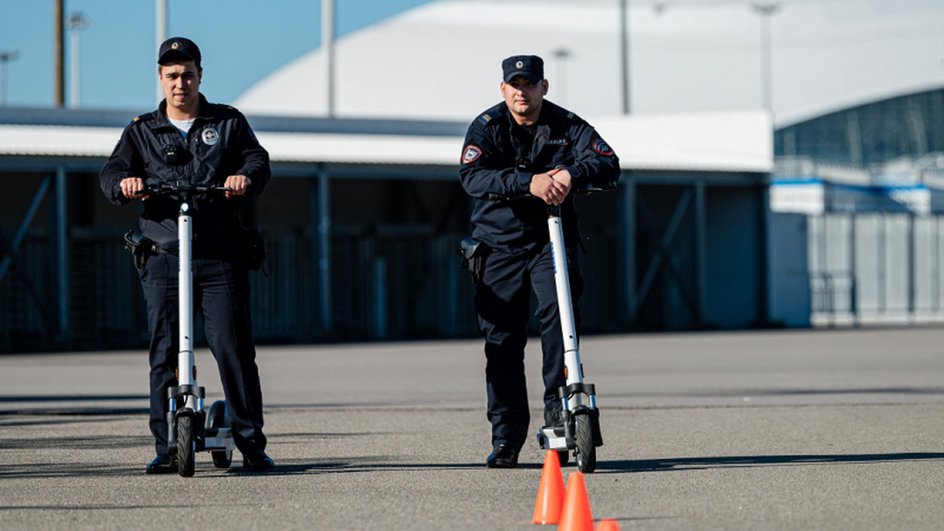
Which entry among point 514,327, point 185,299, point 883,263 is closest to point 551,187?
point 514,327

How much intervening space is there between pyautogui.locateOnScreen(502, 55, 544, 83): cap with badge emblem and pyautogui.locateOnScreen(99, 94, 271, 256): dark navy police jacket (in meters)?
1.17

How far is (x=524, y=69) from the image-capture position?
315 inches

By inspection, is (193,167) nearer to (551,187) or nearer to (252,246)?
(252,246)

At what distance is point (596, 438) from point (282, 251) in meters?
25.8

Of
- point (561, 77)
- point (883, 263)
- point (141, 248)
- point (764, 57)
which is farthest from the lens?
point (561, 77)

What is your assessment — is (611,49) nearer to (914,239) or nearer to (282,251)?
(914,239)

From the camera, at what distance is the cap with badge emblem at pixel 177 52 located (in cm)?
780

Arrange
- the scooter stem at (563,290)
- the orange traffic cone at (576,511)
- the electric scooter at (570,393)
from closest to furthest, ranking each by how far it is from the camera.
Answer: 1. the orange traffic cone at (576,511)
2. the electric scooter at (570,393)
3. the scooter stem at (563,290)

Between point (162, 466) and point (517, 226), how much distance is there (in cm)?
192

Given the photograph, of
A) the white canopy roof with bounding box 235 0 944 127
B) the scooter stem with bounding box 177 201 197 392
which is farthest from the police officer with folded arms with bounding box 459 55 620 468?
the white canopy roof with bounding box 235 0 944 127

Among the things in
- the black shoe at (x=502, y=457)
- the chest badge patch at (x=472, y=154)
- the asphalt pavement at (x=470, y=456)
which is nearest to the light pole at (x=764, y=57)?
the asphalt pavement at (x=470, y=456)

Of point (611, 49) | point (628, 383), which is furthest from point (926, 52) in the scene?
point (628, 383)

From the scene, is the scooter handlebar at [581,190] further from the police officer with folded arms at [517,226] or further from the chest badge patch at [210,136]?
the chest badge patch at [210,136]

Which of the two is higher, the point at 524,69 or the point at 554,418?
the point at 524,69
